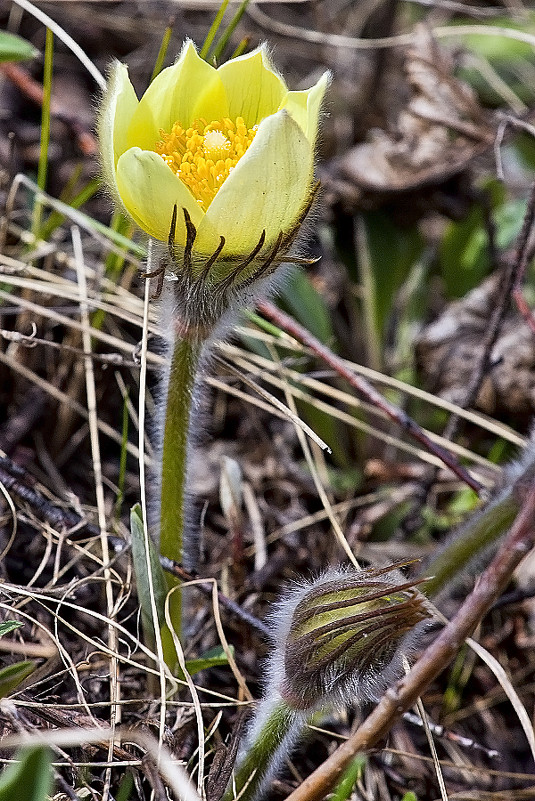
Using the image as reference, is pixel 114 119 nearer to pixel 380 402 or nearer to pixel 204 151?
pixel 204 151

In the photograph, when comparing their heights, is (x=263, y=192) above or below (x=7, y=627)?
above

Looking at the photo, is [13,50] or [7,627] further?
[13,50]

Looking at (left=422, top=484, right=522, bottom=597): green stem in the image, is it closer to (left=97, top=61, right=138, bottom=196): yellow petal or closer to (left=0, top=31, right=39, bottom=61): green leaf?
(left=97, top=61, right=138, bottom=196): yellow petal

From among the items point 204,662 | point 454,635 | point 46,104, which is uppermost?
point 46,104

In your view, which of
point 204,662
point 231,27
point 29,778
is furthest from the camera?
point 231,27

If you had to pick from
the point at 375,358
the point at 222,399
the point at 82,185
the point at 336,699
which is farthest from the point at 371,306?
the point at 336,699

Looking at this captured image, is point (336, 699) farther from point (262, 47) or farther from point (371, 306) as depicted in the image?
point (371, 306)

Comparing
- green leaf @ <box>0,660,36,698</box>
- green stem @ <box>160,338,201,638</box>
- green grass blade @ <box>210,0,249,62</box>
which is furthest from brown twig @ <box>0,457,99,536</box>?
green grass blade @ <box>210,0,249,62</box>

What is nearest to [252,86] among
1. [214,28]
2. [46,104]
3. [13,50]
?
[214,28]
